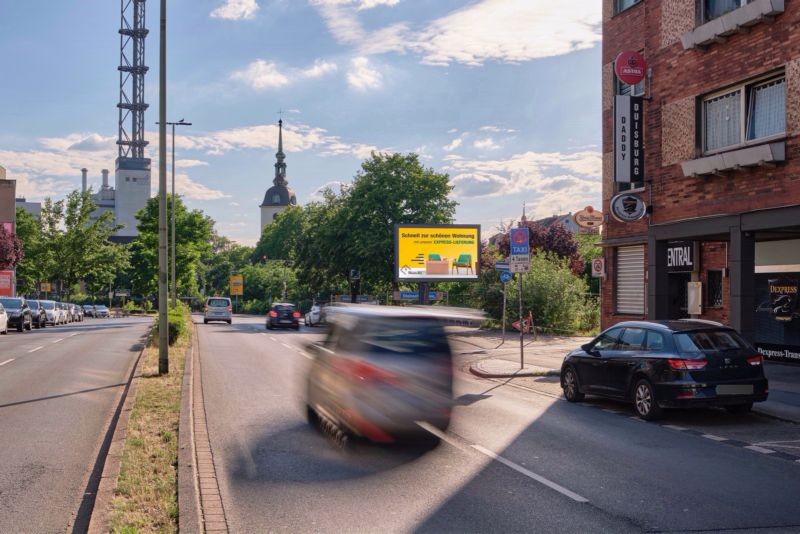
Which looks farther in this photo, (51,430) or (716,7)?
(716,7)

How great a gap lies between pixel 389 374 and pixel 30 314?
34775 millimetres

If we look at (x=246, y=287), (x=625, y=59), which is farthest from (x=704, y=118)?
(x=246, y=287)

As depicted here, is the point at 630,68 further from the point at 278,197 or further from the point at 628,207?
the point at 278,197

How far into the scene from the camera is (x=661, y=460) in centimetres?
884

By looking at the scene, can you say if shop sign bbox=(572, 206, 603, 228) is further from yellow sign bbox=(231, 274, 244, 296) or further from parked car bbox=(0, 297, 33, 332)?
yellow sign bbox=(231, 274, 244, 296)

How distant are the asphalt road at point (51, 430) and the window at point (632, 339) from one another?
7.71m

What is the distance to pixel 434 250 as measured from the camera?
42500 millimetres

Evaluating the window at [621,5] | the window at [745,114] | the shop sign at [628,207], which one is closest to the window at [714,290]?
the shop sign at [628,207]

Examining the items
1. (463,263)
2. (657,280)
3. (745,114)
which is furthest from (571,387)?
(463,263)

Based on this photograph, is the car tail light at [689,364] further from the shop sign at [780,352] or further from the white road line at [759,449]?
the shop sign at [780,352]

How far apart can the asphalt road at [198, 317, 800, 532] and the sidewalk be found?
2.46 meters

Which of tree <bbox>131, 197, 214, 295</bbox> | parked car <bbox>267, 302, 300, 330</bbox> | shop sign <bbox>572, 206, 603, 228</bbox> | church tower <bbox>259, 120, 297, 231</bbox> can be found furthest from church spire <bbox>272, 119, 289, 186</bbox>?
shop sign <bbox>572, 206, 603, 228</bbox>

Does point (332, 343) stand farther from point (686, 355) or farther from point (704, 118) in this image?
point (704, 118)

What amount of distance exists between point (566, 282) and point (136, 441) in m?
26.7
